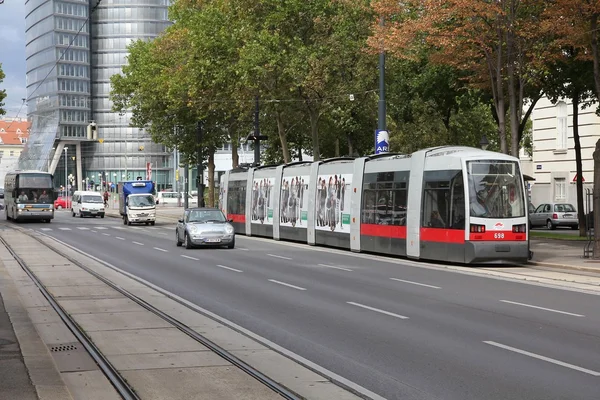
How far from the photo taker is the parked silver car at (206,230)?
1270 inches

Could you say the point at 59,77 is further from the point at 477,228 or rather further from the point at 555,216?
the point at 477,228

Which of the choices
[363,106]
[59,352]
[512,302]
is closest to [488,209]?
[512,302]

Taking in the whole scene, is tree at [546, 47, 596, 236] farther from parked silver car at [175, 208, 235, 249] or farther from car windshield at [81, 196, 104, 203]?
car windshield at [81, 196, 104, 203]

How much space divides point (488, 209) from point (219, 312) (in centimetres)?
1171

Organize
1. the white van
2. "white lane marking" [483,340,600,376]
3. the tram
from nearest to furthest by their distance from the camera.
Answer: "white lane marking" [483,340,600,376] → the tram → the white van

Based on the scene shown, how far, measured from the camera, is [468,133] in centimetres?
6228

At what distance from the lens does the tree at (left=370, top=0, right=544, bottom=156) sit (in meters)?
28.8

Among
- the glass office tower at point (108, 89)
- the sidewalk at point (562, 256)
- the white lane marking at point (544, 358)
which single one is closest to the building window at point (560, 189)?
the sidewalk at point (562, 256)

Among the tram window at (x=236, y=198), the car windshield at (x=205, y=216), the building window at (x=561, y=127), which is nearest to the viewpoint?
the car windshield at (x=205, y=216)

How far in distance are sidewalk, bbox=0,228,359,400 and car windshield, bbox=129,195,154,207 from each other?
40042mm

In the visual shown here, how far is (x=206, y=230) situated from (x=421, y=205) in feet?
29.1

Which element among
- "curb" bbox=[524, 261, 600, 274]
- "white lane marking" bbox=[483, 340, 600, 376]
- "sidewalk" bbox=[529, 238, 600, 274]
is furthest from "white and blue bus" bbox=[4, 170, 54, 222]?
"white lane marking" bbox=[483, 340, 600, 376]

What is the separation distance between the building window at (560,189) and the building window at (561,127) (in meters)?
2.08

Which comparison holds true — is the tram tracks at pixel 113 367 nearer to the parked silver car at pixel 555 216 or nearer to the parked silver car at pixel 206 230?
the parked silver car at pixel 206 230
